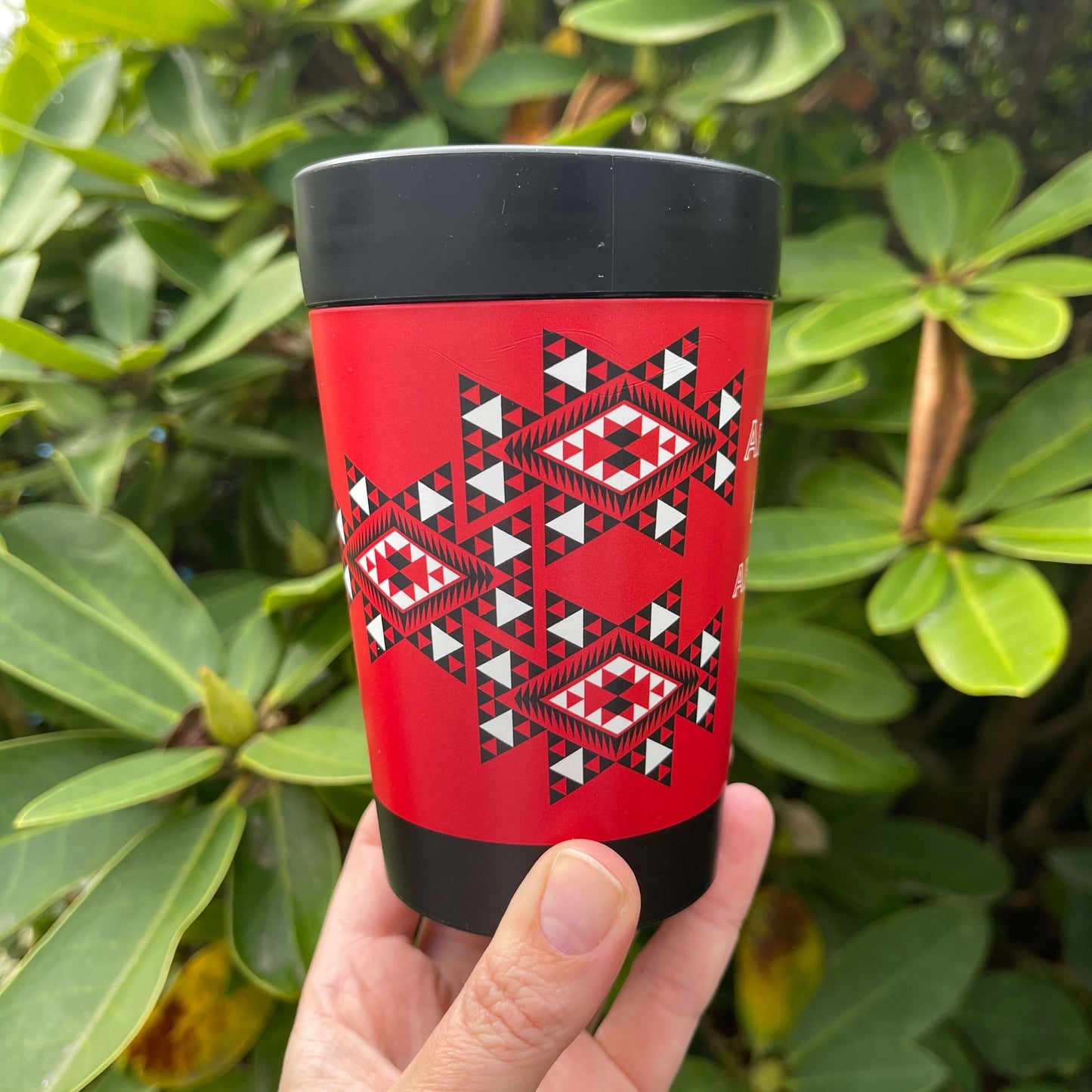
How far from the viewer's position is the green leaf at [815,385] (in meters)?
0.62

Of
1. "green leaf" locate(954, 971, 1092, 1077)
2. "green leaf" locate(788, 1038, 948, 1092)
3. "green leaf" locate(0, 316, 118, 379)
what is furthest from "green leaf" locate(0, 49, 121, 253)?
"green leaf" locate(954, 971, 1092, 1077)

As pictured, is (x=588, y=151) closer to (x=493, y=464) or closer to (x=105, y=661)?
(x=493, y=464)

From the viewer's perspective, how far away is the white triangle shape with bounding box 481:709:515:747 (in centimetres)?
45

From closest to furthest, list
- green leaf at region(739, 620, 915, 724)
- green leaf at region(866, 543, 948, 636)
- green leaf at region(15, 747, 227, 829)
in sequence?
green leaf at region(15, 747, 227, 829), green leaf at region(866, 543, 948, 636), green leaf at region(739, 620, 915, 724)

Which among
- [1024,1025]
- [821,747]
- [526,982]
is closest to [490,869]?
[526,982]

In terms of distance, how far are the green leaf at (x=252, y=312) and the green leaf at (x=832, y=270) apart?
391mm

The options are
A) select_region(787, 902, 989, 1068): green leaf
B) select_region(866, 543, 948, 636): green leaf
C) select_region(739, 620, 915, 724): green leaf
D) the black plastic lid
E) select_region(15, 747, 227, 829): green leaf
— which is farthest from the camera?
select_region(787, 902, 989, 1068): green leaf

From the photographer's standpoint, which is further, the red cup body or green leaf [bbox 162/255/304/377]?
green leaf [bbox 162/255/304/377]

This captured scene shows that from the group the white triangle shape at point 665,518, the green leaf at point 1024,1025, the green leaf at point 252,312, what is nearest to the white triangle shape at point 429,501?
the white triangle shape at point 665,518

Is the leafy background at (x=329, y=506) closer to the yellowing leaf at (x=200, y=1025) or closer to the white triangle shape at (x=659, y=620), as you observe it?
the yellowing leaf at (x=200, y=1025)

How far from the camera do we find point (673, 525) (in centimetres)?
44

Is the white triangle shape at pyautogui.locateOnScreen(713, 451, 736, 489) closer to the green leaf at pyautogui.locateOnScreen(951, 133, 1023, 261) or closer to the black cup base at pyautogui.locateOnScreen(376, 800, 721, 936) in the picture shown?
the black cup base at pyautogui.locateOnScreen(376, 800, 721, 936)

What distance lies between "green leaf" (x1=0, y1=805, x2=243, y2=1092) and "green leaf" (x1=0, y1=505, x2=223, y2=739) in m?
A: 0.09

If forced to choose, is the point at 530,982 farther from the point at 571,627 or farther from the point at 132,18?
the point at 132,18
